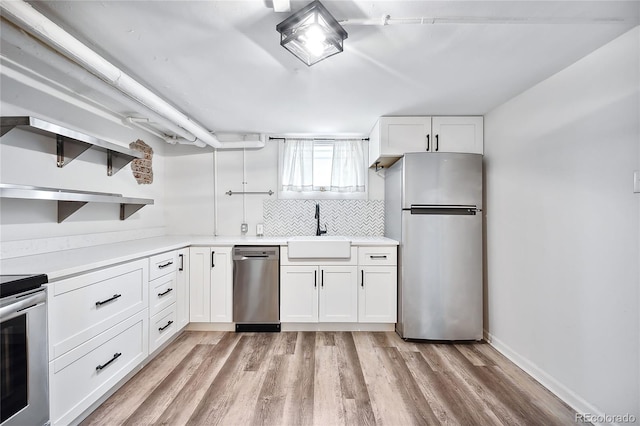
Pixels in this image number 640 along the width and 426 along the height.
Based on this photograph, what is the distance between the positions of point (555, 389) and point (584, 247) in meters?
1.04

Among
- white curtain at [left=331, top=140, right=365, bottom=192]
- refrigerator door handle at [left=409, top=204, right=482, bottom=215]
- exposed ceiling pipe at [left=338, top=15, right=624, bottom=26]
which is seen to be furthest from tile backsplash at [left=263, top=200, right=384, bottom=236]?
exposed ceiling pipe at [left=338, top=15, right=624, bottom=26]

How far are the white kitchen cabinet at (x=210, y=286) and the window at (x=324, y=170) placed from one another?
1.18 meters

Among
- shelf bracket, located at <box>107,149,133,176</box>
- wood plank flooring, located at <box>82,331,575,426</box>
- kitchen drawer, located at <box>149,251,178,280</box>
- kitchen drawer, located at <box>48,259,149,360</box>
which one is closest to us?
kitchen drawer, located at <box>48,259,149,360</box>

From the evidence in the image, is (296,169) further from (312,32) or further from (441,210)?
(312,32)

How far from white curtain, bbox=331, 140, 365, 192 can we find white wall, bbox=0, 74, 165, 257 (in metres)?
2.31

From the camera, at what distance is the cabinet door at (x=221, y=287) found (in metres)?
2.86

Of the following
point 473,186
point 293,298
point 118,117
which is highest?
point 118,117

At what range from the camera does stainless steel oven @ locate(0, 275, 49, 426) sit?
3.76 ft

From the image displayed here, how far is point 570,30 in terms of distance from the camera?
148 cm

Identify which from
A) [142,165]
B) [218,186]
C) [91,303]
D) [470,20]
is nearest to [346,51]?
[470,20]

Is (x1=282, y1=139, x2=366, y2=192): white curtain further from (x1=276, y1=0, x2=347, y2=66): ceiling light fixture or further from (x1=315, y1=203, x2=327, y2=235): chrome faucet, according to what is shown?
(x1=276, y1=0, x2=347, y2=66): ceiling light fixture

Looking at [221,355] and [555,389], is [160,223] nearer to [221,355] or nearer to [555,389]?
[221,355]

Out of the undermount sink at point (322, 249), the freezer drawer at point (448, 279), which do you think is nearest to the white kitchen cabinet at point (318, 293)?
the undermount sink at point (322, 249)

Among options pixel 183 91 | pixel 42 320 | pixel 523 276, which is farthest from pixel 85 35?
pixel 523 276
